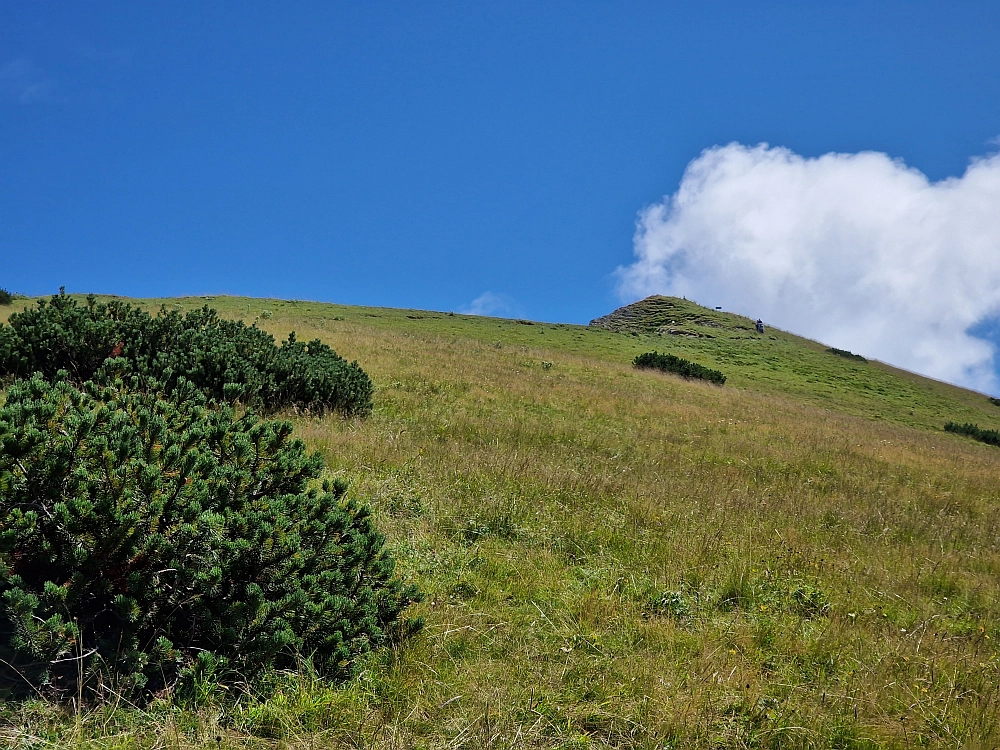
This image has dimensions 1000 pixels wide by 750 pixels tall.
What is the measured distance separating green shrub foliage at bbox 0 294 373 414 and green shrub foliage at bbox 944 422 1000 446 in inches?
1366

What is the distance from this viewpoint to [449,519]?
20.1ft

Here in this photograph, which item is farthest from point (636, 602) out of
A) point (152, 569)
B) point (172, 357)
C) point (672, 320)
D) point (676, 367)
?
point (672, 320)

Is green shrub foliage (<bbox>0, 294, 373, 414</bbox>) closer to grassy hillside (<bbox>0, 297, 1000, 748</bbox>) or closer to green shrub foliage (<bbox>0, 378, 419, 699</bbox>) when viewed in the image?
grassy hillside (<bbox>0, 297, 1000, 748</bbox>)

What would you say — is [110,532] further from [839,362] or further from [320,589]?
[839,362]

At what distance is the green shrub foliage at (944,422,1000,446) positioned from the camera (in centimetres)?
2991

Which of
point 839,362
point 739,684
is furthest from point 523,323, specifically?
point 739,684

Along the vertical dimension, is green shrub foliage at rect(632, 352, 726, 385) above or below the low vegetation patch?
below

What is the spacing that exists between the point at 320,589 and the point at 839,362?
56418 mm

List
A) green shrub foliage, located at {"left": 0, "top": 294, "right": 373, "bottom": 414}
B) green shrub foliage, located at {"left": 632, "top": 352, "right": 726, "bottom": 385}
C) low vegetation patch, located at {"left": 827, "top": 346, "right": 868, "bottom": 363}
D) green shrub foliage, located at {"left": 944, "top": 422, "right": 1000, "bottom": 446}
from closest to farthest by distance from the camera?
green shrub foliage, located at {"left": 0, "top": 294, "right": 373, "bottom": 414}
green shrub foliage, located at {"left": 944, "top": 422, "right": 1000, "bottom": 446}
green shrub foliage, located at {"left": 632, "top": 352, "right": 726, "bottom": 385}
low vegetation patch, located at {"left": 827, "top": 346, "right": 868, "bottom": 363}

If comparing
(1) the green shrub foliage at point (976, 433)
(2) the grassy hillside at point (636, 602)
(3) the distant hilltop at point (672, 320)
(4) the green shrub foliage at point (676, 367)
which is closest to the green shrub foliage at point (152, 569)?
(2) the grassy hillside at point (636, 602)

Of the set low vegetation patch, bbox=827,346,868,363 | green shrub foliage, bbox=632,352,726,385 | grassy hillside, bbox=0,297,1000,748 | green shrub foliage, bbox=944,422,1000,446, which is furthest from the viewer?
low vegetation patch, bbox=827,346,868,363

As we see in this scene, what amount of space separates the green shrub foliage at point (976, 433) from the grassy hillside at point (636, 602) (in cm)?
2243

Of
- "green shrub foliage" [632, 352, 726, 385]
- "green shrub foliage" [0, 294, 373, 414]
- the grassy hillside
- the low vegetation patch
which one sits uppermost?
the low vegetation patch

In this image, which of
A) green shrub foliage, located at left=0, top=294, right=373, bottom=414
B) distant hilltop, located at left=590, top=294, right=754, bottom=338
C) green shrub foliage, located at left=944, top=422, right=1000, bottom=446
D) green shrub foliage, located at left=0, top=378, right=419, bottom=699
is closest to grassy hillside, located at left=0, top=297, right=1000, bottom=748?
green shrub foliage, located at left=0, top=378, right=419, bottom=699
